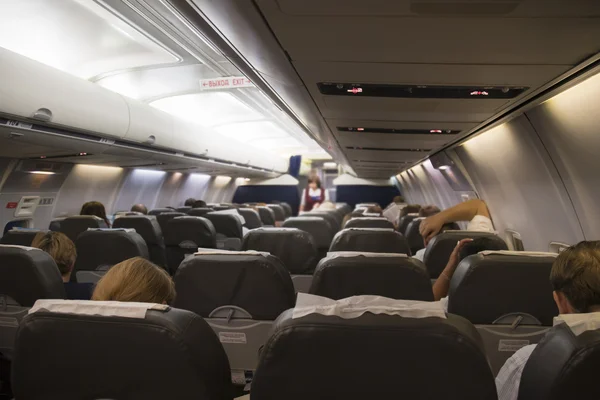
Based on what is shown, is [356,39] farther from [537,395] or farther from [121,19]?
[121,19]

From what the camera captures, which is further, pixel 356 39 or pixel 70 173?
pixel 70 173

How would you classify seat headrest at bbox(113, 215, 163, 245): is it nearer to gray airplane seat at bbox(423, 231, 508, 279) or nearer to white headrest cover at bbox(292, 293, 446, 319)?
gray airplane seat at bbox(423, 231, 508, 279)

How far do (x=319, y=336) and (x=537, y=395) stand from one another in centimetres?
70

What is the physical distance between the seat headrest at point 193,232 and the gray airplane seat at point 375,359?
529cm

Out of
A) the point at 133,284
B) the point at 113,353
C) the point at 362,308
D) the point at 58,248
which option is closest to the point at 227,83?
the point at 58,248

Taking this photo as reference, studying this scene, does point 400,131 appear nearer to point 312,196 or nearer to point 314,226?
point 314,226

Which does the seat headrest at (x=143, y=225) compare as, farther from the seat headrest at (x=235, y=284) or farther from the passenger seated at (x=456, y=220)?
the seat headrest at (x=235, y=284)

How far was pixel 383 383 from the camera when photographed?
1429 mm

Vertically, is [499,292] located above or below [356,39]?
below

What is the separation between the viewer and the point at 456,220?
21.1 feet

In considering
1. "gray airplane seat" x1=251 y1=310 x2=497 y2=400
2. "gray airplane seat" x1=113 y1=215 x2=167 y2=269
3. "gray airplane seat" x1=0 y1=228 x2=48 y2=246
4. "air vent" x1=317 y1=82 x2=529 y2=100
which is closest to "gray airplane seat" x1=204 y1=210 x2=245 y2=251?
"gray airplane seat" x1=113 y1=215 x2=167 y2=269

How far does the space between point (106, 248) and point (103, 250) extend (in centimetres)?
5

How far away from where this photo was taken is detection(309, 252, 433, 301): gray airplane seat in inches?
115

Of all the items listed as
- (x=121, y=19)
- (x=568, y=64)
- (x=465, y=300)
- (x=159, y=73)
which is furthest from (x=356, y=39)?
(x=159, y=73)
